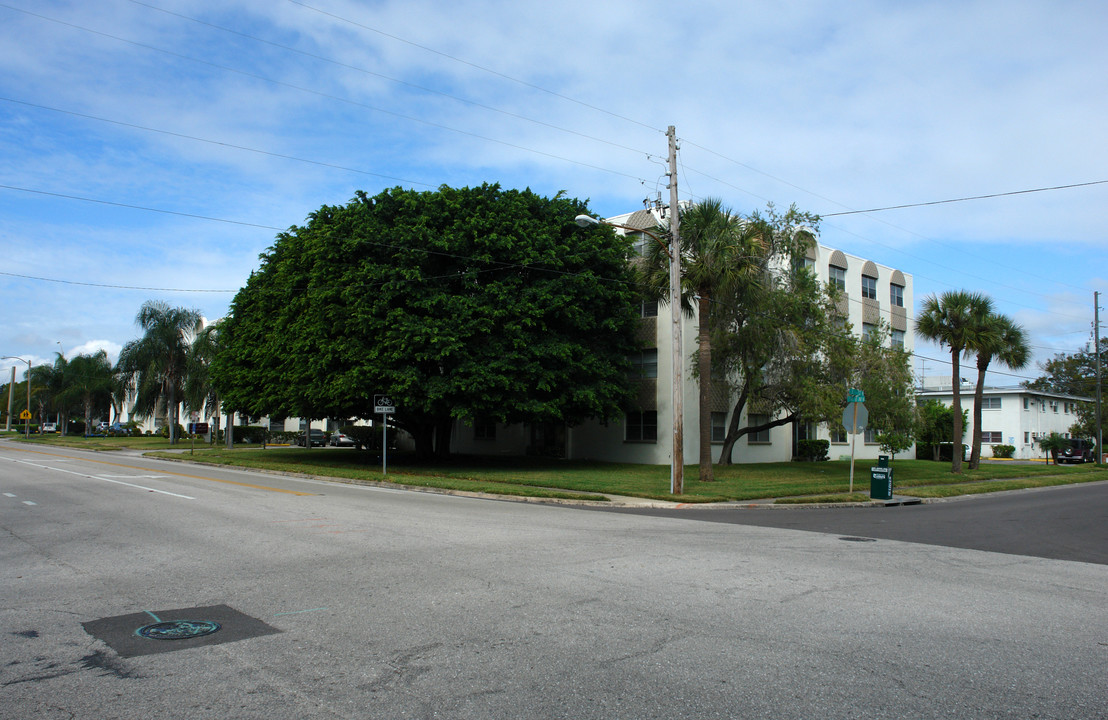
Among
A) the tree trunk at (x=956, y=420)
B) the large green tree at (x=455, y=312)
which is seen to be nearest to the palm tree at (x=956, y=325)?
the tree trunk at (x=956, y=420)

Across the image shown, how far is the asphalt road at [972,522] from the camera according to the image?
1254cm

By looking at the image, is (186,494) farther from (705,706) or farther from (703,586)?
(705,706)

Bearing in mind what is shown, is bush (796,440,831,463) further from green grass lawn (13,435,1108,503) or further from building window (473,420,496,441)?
building window (473,420,496,441)

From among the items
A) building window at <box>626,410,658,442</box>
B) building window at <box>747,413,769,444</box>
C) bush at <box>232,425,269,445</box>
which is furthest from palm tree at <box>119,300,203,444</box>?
building window at <box>747,413,769,444</box>

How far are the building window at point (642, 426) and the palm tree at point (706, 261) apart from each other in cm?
827

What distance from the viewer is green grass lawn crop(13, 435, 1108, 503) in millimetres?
21969

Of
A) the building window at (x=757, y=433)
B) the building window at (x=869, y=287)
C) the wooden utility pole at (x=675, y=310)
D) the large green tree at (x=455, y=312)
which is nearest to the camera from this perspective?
the wooden utility pole at (x=675, y=310)

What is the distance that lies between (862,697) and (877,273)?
45.2 meters

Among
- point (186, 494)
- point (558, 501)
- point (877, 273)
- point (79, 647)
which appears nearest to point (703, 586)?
point (79, 647)

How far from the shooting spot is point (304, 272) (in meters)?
31.8

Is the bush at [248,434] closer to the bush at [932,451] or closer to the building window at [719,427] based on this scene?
the building window at [719,427]

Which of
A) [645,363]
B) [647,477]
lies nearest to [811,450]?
[645,363]

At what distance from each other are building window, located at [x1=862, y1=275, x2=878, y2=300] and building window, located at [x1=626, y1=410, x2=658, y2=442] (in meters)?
18.0

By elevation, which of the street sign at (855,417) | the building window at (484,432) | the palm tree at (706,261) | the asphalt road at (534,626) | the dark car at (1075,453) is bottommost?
the dark car at (1075,453)
